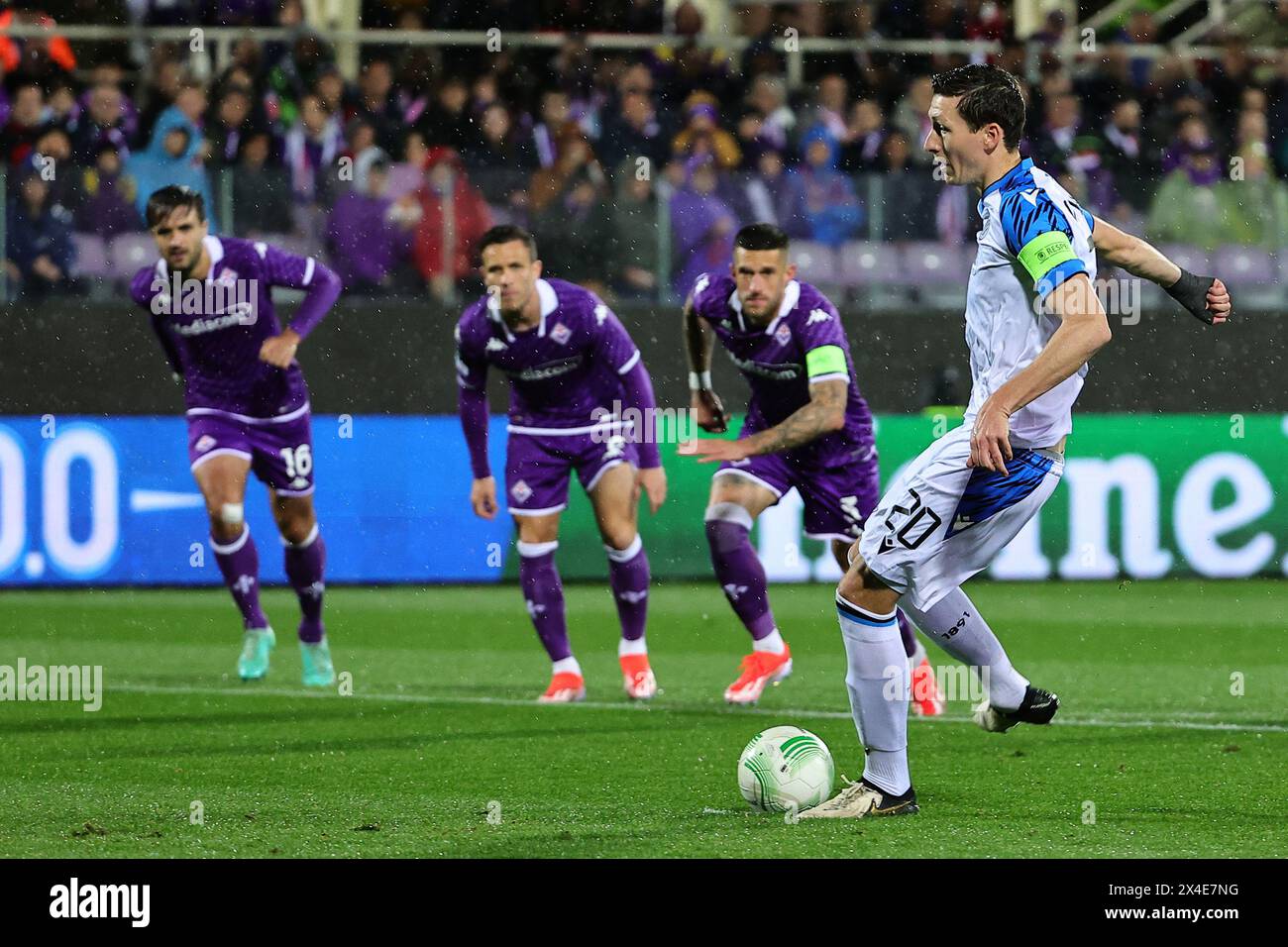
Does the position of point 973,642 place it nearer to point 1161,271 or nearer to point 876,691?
point 876,691

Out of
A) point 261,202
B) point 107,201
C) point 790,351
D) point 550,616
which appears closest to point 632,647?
point 550,616

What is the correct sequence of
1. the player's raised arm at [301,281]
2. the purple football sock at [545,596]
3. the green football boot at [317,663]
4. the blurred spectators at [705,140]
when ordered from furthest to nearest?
the blurred spectators at [705,140] → the player's raised arm at [301,281] → the green football boot at [317,663] → the purple football sock at [545,596]

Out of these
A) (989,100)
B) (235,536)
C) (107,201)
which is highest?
(989,100)

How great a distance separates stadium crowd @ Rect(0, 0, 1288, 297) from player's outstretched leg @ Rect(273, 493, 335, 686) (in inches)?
172

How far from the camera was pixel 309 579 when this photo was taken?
9.38m

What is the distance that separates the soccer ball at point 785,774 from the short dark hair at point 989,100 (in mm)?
1699

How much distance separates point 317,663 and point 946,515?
4510 millimetres

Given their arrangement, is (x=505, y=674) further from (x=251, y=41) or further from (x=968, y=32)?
(x=968, y=32)

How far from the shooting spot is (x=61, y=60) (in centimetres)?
1417

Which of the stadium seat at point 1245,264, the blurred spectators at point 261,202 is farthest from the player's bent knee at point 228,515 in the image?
the stadium seat at point 1245,264

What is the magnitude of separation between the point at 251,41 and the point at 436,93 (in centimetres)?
133

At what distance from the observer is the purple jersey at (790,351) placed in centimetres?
827

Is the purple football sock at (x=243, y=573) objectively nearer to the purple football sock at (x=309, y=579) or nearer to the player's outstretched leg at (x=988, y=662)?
the purple football sock at (x=309, y=579)

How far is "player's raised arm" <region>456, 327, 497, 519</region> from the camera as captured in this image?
8641 mm
